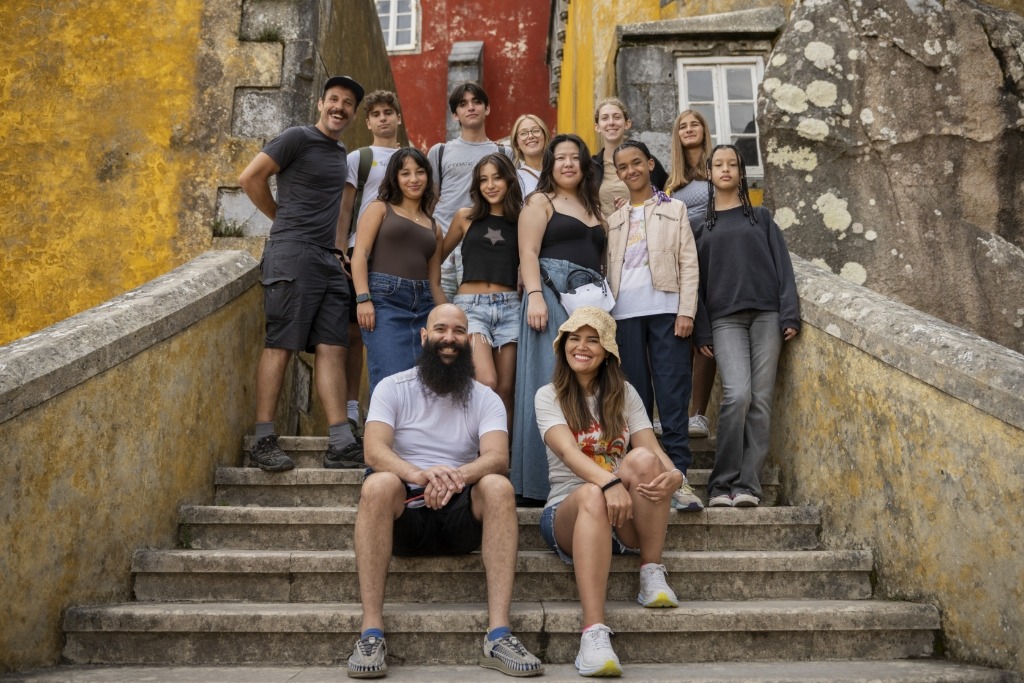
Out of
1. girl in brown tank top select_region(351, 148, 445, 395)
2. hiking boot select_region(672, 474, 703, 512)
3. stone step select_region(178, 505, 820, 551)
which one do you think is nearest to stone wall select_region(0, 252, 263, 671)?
stone step select_region(178, 505, 820, 551)

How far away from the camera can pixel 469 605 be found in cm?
343

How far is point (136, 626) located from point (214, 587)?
1.35ft

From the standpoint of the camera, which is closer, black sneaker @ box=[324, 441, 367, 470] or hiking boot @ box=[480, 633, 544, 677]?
hiking boot @ box=[480, 633, 544, 677]

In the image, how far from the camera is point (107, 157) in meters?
6.02

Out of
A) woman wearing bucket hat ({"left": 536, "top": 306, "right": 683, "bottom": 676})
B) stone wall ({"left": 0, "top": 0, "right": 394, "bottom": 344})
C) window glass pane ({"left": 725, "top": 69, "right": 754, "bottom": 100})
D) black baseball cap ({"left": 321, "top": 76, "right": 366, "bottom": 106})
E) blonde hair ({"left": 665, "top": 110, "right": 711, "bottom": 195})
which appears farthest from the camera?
window glass pane ({"left": 725, "top": 69, "right": 754, "bottom": 100})

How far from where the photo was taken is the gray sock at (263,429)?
4438mm

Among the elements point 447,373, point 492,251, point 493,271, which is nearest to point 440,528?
point 447,373

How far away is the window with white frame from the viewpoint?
16969mm

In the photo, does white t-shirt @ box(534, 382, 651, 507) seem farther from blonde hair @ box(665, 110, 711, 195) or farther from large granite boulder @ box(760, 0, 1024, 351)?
large granite boulder @ box(760, 0, 1024, 351)

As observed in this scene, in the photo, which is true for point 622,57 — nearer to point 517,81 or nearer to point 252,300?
point 252,300

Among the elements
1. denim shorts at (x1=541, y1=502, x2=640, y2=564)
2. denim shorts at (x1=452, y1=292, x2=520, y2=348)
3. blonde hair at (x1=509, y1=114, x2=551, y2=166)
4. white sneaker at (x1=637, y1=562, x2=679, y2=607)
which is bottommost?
white sneaker at (x1=637, y1=562, x2=679, y2=607)

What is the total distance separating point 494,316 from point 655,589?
1.60 metres

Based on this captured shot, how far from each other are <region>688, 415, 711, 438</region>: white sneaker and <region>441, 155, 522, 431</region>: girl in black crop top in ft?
3.55

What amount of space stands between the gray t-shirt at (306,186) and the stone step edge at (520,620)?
6.82 ft
